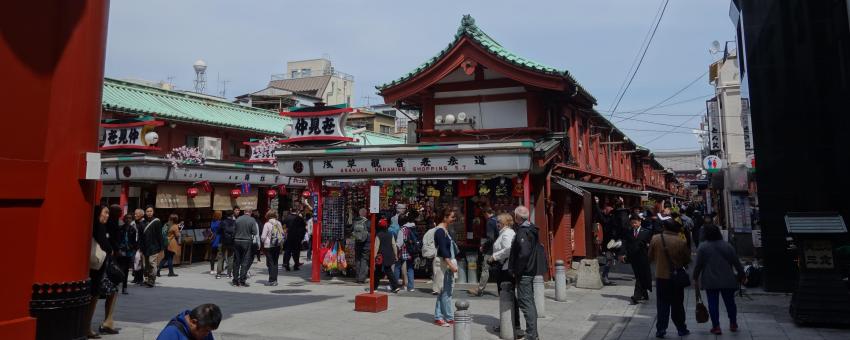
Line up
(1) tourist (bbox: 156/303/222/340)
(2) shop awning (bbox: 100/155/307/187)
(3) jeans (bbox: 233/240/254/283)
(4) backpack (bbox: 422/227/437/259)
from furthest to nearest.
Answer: (2) shop awning (bbox: 100/155/307/187)
(3) jeans (bbox: 233/240/254/283)
(4) backpack (bbox: 422/227/437/259)
(1) tourist (bbox: 156/303/222/340)

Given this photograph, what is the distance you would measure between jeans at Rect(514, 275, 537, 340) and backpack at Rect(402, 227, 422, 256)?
19.1ft

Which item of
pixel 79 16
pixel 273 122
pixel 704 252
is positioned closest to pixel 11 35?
pixel 79 16

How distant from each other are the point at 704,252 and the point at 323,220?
10777 millimetres

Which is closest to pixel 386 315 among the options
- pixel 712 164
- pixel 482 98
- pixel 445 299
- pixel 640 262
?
pixel 445 299

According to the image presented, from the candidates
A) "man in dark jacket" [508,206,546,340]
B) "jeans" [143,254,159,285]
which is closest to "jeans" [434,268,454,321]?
"man in dark jacket" [508,206,546,340]

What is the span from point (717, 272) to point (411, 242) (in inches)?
289

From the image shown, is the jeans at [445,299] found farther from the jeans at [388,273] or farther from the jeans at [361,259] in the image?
the jeans at [361,259]

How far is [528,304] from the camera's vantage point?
8.29m

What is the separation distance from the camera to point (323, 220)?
16422 mm

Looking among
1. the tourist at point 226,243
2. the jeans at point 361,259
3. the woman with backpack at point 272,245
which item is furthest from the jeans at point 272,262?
the jeans at point 361,259

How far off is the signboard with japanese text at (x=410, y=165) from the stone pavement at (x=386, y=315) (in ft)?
10.2

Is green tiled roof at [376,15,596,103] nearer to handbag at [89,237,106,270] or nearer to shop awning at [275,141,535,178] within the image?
shop awning at [275,141,535,178]

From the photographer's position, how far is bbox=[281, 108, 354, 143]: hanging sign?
15.7 metres

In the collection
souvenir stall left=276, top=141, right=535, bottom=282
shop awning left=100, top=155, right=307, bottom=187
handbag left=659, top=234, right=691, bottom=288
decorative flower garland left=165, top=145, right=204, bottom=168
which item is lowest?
handbag left=659, top=234, right=691, bottom=288
